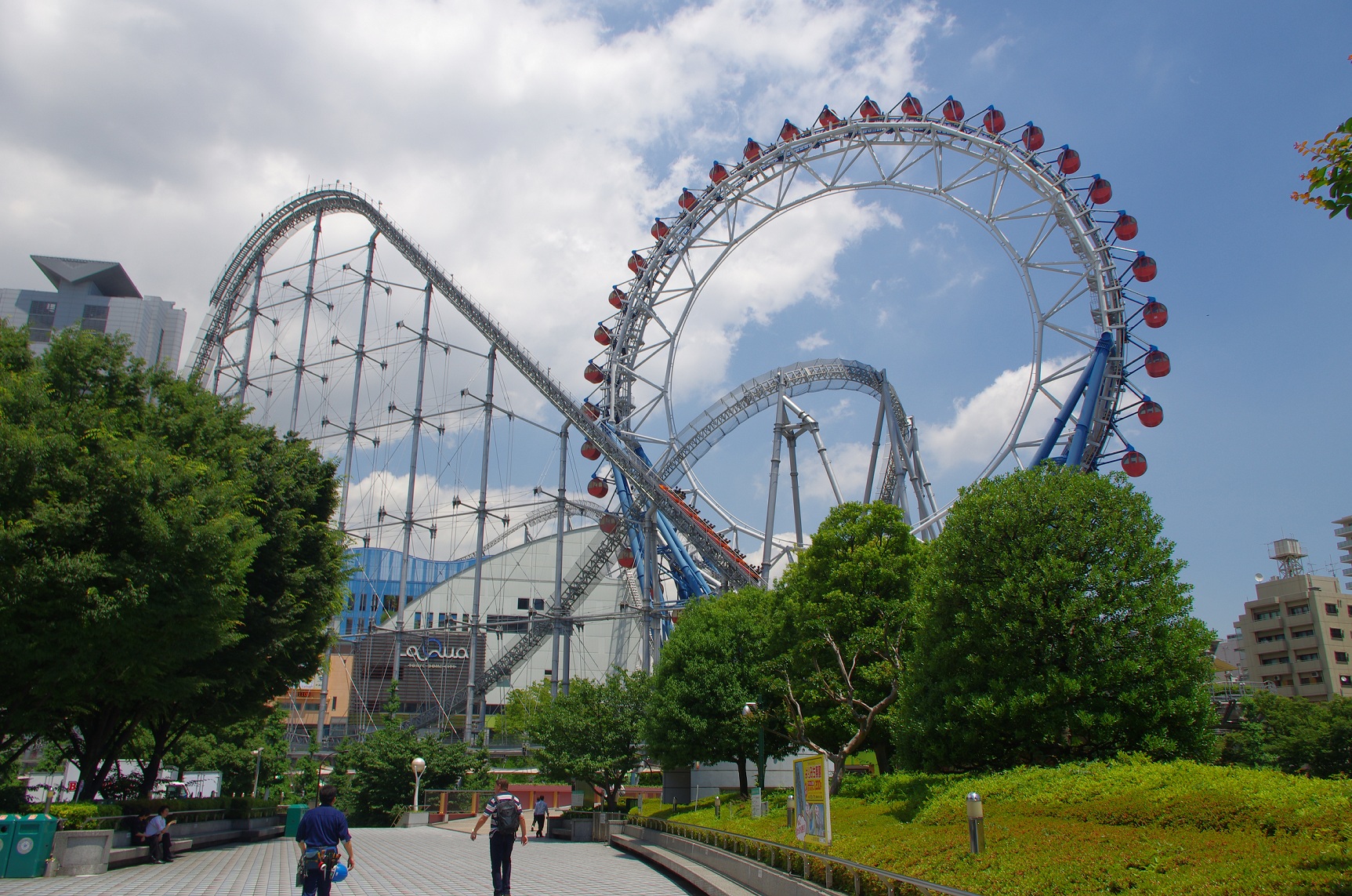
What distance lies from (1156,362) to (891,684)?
62.5 feet

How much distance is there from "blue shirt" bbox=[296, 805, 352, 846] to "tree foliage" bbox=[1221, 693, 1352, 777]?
43364 millimetres

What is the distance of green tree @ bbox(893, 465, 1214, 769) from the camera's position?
588 inches

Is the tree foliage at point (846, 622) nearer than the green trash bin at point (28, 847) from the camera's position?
No

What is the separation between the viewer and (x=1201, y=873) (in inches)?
293

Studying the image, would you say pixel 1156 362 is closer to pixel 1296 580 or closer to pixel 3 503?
pixel 3 503

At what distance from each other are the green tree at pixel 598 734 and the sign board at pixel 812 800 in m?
17.4

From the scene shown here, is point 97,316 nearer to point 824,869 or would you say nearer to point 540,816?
point 540,816

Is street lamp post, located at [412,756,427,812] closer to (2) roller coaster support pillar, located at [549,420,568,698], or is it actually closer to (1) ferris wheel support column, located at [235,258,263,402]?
(2) roller coaster support pillar, located at [549,420,568,698]

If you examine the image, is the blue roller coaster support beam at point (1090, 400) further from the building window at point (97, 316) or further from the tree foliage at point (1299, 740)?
the building window at point (97, 316)

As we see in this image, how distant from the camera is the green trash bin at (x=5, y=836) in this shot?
13250 millimetres

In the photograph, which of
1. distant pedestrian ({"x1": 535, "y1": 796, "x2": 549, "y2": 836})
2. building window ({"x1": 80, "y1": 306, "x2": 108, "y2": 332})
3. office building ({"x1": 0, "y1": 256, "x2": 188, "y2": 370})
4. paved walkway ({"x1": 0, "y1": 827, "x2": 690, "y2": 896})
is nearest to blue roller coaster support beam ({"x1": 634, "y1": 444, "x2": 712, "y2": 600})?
distant pedestrian ({"x1": 535, "y1": 796, "x2": 549, "y2": 836})

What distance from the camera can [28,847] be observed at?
43.8 feet

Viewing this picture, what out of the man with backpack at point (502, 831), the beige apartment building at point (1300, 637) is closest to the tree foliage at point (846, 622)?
the man with backpack at point (502, 831)

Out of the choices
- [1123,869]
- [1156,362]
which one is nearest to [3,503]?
[1123,869]
